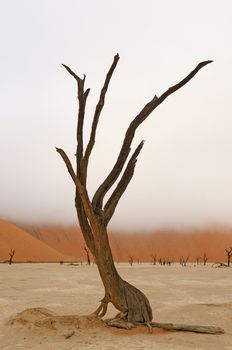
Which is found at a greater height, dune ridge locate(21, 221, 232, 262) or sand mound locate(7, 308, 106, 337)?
dune ridge locate(21, 221, 232, 262)

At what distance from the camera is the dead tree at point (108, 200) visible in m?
9.26

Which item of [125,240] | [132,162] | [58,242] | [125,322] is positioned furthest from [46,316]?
[125,240]

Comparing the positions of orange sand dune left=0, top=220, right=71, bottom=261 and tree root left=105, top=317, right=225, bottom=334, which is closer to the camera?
tree root left=105, top=317, right=225, bottom=334

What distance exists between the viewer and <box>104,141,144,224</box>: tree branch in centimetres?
948

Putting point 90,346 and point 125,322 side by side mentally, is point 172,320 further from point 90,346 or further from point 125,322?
point 90,346

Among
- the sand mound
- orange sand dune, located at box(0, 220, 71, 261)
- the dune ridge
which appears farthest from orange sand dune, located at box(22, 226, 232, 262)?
the sand mound

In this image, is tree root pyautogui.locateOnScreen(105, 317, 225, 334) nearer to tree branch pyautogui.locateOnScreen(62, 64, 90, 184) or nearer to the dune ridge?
tree branch pyautogui.locateOnScreen(62, 64, 90, 184)

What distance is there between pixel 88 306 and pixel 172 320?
3.74m

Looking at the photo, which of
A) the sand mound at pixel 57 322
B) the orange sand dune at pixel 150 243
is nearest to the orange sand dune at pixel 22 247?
the orange sand dune at pixel 150 243

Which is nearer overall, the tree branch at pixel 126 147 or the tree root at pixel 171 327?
the tree root at pixel 171 327

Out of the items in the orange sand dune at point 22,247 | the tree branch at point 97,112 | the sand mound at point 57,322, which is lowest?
the sand mound at point 57,322

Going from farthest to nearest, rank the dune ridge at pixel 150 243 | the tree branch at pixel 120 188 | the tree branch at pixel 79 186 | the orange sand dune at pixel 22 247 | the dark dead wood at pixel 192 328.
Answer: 1. the dune ridge at pixel 150 243
2. the orange sand dune at pixel 22 247
3. the tree branch at pixel 120 188
4. the dark dead wood at pixel 192 328
5. the tree branch at pixel 79 186

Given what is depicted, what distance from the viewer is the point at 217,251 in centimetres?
11469

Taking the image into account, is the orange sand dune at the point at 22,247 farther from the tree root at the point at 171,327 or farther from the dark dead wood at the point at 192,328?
the dark dead wood at the point at 192,328
